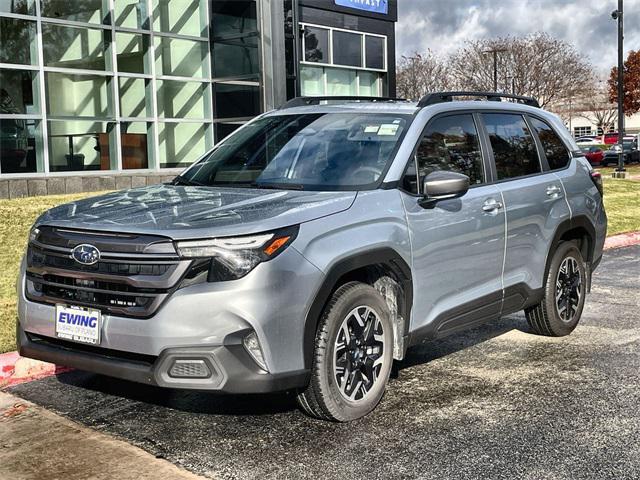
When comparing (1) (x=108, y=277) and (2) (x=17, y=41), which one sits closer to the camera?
(1) (x=108, y=277)

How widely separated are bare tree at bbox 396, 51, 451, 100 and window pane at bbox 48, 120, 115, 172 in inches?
1750

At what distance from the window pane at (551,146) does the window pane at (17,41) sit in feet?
41.8

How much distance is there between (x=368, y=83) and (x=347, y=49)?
1624 millimetres

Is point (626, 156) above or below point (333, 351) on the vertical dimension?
above

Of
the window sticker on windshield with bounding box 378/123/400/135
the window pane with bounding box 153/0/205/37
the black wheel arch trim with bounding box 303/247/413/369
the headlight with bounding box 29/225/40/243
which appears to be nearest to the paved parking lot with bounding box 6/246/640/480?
the black wheel arch trim with bounding box 303/247/413/369

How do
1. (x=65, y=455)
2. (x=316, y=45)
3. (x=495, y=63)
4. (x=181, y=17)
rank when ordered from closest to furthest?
(x=65, y=455)
(x=181, y=17)
(x=316, y=45)
(x=495, y=63)

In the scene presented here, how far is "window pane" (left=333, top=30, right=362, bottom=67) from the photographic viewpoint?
24969 mm

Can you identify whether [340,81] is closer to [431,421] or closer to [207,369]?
[431,421]

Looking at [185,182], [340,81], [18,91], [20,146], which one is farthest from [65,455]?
[340,81]

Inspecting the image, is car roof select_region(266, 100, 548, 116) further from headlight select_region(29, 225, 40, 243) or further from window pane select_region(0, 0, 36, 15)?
window pane select_region(0, 0, 36, 15)

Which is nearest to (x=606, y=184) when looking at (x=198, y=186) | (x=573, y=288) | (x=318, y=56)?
(x=318, y=56)

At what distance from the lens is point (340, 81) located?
25.5 m

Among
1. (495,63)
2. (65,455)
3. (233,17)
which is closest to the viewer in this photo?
(65,455)

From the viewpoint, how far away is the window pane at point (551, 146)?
671cm
